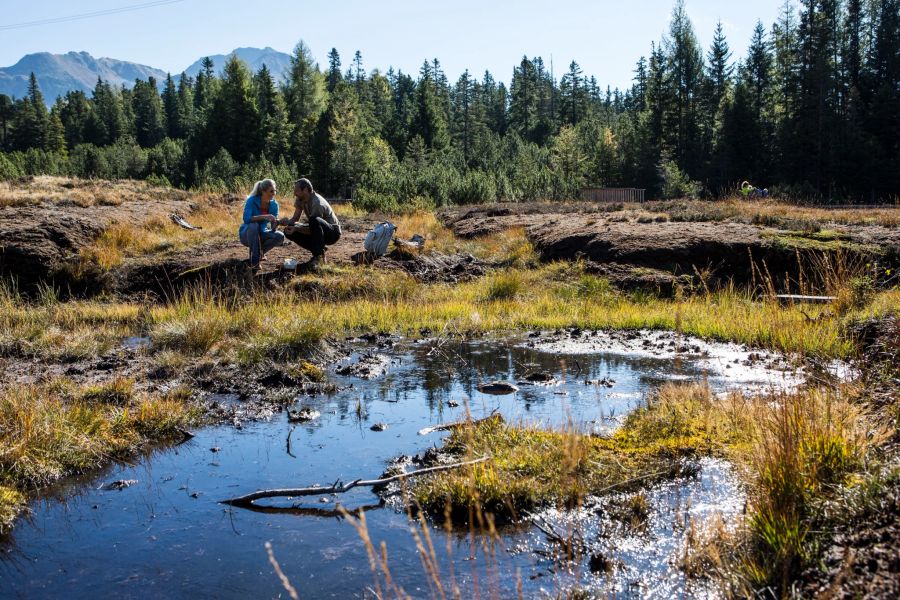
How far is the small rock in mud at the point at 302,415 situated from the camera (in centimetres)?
658

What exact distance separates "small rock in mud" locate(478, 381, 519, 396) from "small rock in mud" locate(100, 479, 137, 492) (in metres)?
3.50

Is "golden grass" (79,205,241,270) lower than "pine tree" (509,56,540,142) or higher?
lower

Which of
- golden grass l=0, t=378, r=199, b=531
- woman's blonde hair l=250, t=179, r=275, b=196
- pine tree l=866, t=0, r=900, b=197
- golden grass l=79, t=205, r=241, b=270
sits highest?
pine tree l=866, t=0, r=900, b=197

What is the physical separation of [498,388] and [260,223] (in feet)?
24.2

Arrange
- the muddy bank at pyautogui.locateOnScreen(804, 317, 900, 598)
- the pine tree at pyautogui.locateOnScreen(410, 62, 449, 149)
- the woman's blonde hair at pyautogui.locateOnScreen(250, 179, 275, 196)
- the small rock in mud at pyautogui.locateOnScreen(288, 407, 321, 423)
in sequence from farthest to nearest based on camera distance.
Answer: the pine tree at pyautogui.locateOnScreen(410, 62, 449, 149) → the woman's blonde hair at pyautogui.locateOnScreen(250, 179, 275, 196) → the small rock in mud at pyautogui.locateOnScreen(288, 407, 321, 423) → the muddy bank at pyautogui.locateOnScreen(804, 317, 900, 598)

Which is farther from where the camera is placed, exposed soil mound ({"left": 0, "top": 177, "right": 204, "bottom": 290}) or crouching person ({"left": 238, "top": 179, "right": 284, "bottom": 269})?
exposed soil mound ({"left": 0, "top": 177, "right": 204, "bottom": 290})

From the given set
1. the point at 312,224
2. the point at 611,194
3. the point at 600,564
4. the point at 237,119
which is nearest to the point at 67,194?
the point at 312,224

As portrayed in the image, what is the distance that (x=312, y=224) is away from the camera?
13375 mm

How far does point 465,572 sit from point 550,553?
A: 0.51m

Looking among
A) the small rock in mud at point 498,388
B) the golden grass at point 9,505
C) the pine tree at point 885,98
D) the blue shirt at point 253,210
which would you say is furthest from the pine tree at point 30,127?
the golden grass at point 9,505

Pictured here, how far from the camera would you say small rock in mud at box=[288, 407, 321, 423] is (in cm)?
658

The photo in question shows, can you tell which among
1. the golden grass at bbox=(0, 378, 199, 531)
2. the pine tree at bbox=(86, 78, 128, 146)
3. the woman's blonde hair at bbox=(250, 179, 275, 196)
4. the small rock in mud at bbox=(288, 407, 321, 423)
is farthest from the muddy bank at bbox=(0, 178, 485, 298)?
the pine tree at bbox=(86, 78, 128, 146)

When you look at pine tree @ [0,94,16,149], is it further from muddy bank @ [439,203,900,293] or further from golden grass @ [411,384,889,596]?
golden grass @ [411,384,889,596]

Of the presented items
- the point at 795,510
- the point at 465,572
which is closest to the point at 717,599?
the point at 795,510
